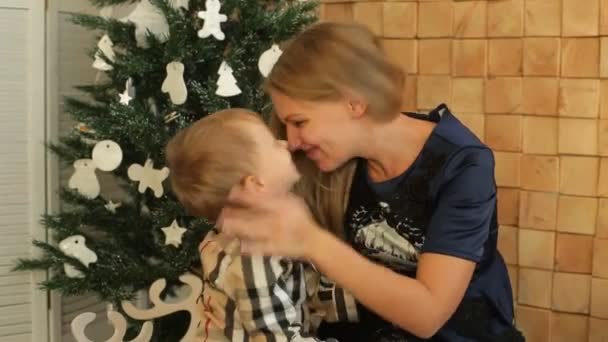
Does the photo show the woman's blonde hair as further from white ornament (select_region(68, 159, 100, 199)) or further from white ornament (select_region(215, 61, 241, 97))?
white ornament (select_region(68, 159, 100, 199))

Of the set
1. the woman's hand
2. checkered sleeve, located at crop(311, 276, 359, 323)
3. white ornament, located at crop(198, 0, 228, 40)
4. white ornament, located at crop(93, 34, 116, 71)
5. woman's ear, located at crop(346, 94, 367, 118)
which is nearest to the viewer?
the woman's hand

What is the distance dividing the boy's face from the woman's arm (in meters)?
0.19

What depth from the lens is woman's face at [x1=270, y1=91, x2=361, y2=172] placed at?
1466 mm

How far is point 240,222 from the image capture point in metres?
1.26

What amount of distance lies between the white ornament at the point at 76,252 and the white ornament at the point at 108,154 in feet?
0.70

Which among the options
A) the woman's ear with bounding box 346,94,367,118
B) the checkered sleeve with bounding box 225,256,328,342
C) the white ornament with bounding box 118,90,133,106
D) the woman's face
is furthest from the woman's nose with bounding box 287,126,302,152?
the white ornament with bounding box 118,90,133,106

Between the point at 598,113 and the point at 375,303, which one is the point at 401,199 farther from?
the point at 598,113

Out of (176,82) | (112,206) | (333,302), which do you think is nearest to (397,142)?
(333,302)

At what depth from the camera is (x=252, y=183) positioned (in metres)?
1.40

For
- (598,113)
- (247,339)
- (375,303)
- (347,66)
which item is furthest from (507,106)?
(247,339)

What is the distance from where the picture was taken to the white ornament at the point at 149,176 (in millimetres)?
1864

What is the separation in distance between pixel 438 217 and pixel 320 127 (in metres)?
0.28

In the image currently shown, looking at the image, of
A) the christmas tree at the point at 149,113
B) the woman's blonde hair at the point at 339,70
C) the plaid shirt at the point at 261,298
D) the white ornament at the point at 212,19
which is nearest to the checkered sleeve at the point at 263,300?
the plaid shirt at the point at 261,298

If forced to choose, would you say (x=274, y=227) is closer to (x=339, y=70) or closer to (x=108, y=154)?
(x=339, y=70)
